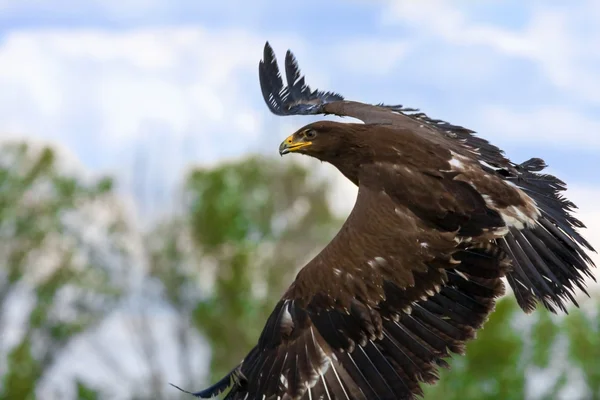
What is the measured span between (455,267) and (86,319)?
3305cm

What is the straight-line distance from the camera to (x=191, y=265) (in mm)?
38938

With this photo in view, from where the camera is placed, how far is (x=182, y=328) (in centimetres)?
3922

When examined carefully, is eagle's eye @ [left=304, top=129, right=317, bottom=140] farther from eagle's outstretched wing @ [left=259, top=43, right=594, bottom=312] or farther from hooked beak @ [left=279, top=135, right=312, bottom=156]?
eagle's outstretched wing @ [left=259, top=43, right=594, bottom=312]

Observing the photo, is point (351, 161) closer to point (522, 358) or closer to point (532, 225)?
point (532, 225)

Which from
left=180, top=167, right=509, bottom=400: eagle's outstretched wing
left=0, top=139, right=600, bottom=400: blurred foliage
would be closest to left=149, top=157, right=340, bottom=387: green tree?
left=0, top=139, right=600, bottom=400: blurred foliage

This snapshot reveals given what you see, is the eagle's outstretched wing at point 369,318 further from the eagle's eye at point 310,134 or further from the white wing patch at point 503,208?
the eagle's eye at point 310,134

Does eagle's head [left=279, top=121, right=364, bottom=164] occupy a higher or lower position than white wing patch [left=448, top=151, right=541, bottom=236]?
higher

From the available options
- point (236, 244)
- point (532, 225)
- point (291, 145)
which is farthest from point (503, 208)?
point (236, 244)

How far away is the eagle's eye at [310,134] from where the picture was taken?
9.68 metres

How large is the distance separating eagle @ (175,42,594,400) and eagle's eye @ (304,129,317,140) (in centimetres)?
22

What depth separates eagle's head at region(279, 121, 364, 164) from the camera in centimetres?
929

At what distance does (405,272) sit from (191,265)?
30.9m

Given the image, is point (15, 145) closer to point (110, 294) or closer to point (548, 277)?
point (110, 294)

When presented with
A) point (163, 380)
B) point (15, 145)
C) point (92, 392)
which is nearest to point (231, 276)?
point (163, 380)
